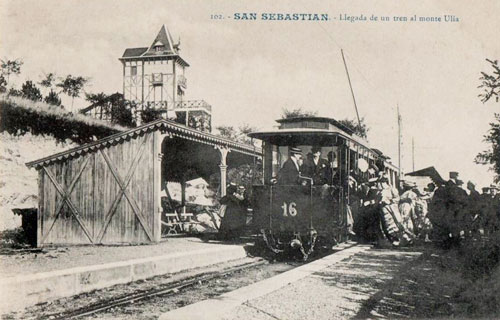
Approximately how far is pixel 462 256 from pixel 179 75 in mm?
28711

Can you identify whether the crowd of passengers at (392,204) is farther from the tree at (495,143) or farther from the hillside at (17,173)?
the hillside at (17,173)

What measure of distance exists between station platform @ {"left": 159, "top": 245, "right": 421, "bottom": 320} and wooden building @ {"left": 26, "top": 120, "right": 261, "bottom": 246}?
635cm

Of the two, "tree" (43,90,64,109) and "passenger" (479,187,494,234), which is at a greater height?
"tree" (43,90,64,109)

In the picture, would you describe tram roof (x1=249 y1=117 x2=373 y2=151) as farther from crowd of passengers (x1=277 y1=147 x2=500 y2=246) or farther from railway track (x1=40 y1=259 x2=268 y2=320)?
railway track (x1=40 y1=259 x2=268 y2=320)

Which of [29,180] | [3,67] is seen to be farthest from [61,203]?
[29,180]

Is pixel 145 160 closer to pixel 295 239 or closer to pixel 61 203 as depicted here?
pixel 61 203

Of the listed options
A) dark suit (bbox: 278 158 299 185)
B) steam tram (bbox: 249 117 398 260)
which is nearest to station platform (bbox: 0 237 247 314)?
steam tram (bbox: 249 117 398 260)

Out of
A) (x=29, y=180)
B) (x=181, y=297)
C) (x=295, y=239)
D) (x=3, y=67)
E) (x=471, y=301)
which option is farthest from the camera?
(x=29, y=180)

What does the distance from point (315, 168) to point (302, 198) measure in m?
0.75

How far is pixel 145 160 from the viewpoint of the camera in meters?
12.8

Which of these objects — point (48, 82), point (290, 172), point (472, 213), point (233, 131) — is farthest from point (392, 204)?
point (233, 131)

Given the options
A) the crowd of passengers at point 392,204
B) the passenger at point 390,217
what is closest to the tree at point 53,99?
the crowd of passengers at point 392,204

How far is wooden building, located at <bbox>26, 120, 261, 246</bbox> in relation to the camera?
1271 cm

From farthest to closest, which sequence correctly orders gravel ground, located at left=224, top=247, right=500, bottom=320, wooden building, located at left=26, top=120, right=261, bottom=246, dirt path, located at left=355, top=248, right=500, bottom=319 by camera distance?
1. wooden building, located at left=26, top=120, right=261, bottom=246
2. dirt path, located at left=355, top=248, right=500, bottom=319
3. gravel ground, located at left=224, top=247, right=500, bottom=320
